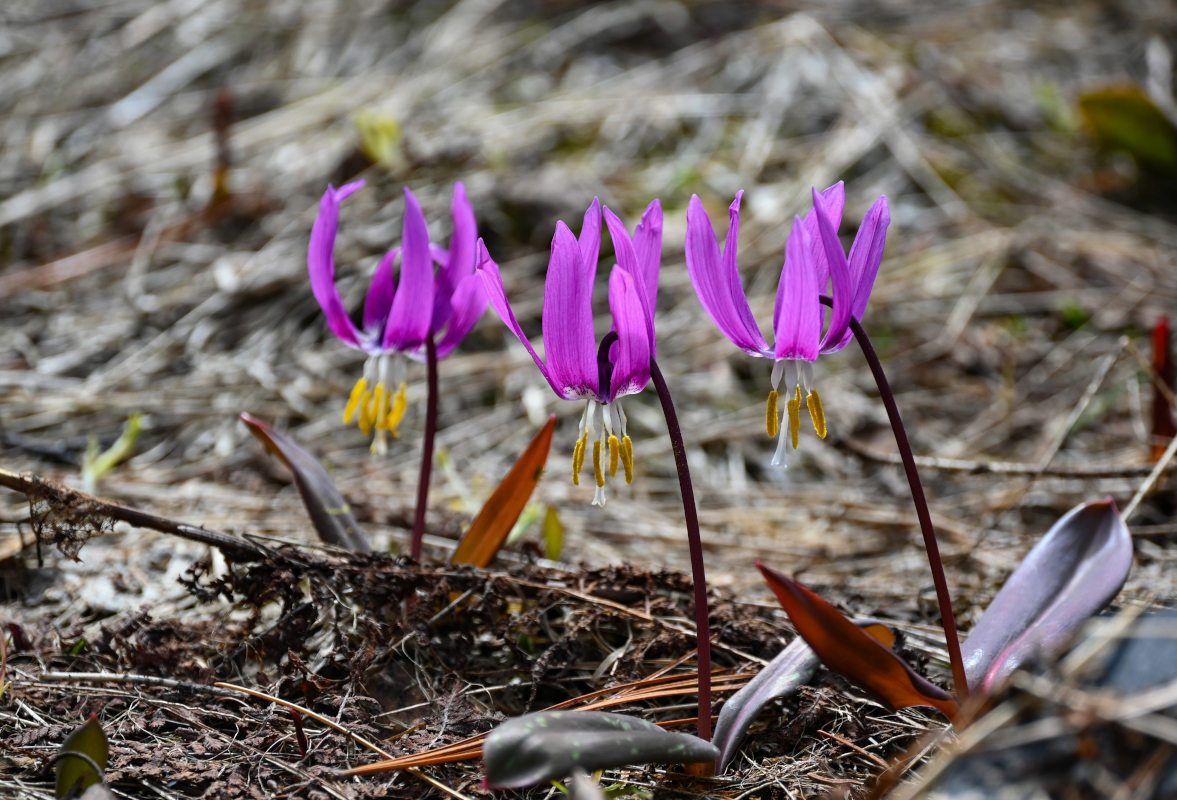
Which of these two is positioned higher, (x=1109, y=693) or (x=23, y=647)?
(x=1109, y=693)

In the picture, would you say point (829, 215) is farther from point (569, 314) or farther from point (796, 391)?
point (569, 314)

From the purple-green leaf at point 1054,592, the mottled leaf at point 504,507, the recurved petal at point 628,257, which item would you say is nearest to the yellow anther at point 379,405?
the mottled leaf at point 504,507

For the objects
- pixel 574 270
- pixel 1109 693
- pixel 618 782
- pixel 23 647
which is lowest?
pixel 618 782

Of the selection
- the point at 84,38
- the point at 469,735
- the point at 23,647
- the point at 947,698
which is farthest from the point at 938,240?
the point at 84,38

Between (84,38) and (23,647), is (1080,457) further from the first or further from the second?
(84,38)

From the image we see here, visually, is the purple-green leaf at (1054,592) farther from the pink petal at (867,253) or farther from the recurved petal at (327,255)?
the recurved petal at (327,255)

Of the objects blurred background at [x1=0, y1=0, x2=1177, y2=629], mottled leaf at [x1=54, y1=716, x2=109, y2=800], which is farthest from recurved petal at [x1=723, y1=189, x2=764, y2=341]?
mottled leaf at [x1=54, y1=716, x2=109, y2=800]

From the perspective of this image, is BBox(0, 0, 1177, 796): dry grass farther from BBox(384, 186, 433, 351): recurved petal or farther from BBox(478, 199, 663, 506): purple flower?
BBox(384, 186, 433, 351): recurved petal
